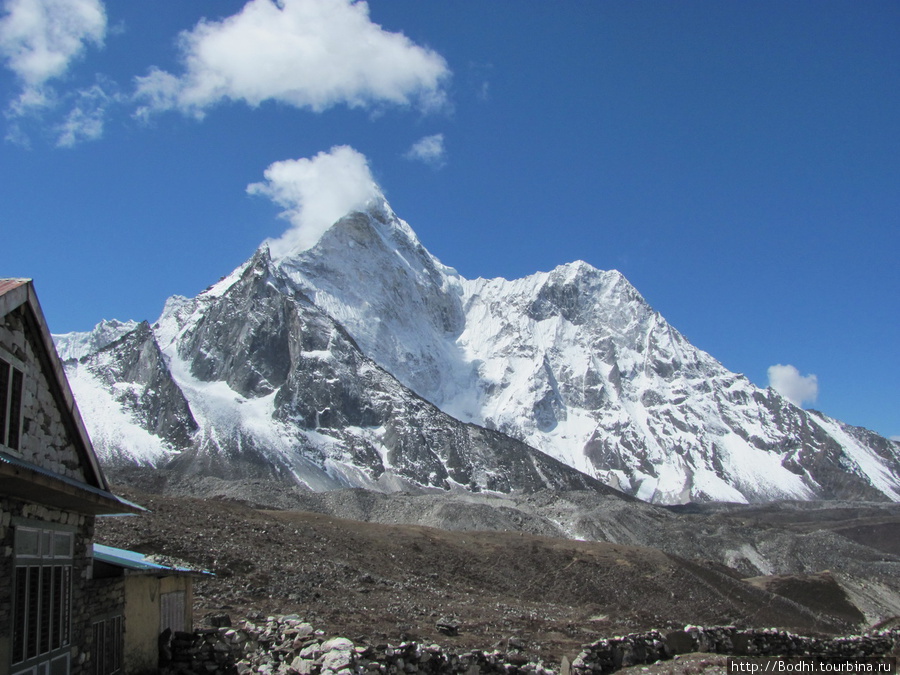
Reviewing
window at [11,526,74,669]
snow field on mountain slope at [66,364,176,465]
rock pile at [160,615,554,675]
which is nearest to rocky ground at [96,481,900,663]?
rock pile at [160,615,554,675]

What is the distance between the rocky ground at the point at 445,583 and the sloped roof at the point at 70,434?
14068mm

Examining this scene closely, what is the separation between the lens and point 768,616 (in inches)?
2124

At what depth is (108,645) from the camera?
1545 centimetres

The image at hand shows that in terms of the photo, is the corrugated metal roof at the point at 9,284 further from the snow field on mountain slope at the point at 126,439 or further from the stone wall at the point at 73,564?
the snow field on mountain slope at the point at 126,439

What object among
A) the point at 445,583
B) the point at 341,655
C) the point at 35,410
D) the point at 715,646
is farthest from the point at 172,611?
the point at 445,583

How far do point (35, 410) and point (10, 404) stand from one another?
34.0 inches

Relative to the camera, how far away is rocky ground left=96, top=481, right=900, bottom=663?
3098cm

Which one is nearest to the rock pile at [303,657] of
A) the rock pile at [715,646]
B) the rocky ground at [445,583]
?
the rock pile at [715,646]

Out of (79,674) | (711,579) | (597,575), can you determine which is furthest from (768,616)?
(79,674)

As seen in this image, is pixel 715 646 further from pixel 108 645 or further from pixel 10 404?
pixel 10 404

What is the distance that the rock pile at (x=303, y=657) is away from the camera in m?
16.4

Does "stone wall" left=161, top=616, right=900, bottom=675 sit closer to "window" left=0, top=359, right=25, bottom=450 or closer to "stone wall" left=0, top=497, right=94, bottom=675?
"stone wall" left=0, top=497, right=94, bottom=675

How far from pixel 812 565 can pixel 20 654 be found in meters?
110

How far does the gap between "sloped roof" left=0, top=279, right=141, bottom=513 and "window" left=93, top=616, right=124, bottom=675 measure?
2415 mm
